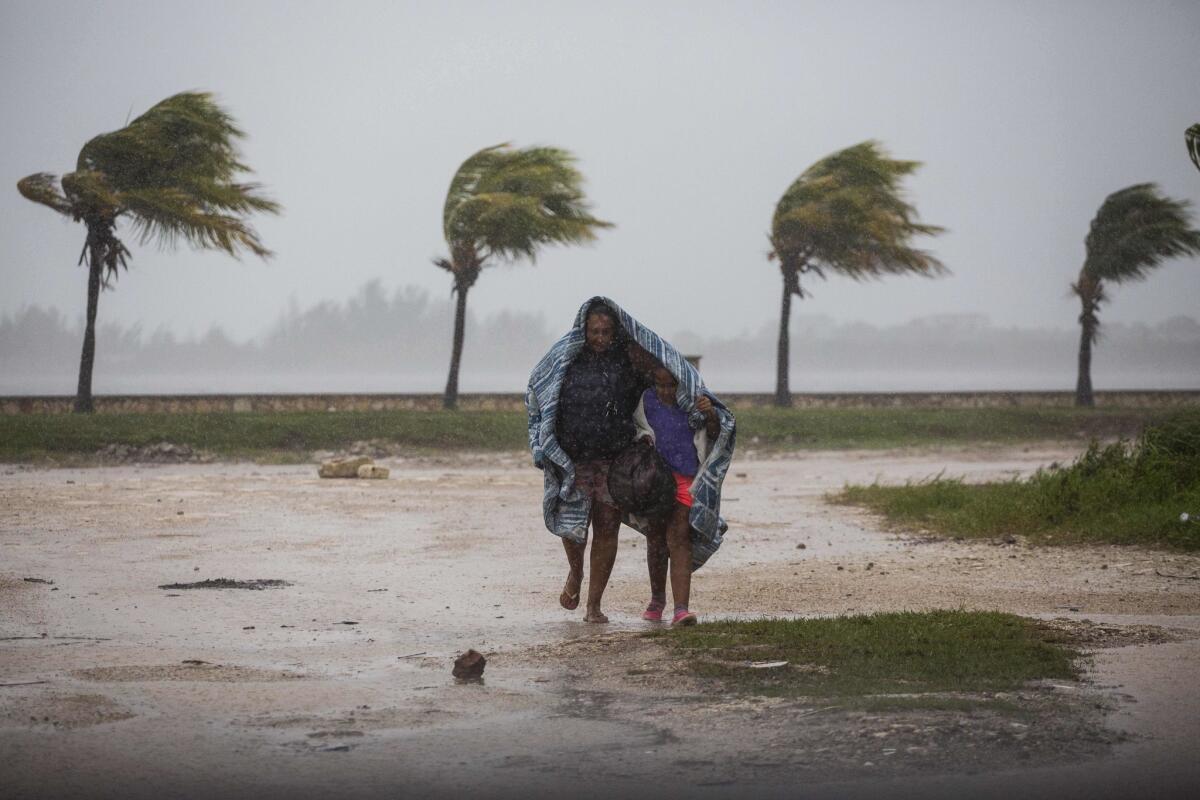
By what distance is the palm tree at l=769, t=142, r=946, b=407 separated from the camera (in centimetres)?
3778

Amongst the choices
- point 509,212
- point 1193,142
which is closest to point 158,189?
point 509,212

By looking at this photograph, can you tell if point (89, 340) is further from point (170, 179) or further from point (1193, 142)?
point (1193, 142)

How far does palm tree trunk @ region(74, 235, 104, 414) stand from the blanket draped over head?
2365cm

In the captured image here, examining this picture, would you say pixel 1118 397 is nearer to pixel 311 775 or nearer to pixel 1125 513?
pixel 1125 513

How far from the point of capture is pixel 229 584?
995cm

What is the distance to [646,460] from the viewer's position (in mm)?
8242

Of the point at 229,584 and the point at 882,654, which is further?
the point at 229,584

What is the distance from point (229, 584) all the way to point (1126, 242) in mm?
37056

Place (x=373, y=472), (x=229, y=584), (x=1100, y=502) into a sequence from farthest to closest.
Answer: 1. (x=373, y=472)
2. (x=1100, y=502)
3. (x=229, y=584)

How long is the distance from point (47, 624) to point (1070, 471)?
9.77 metres

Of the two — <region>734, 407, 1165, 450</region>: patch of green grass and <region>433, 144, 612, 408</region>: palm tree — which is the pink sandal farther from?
<region>433, 144, 612, 408</region>: palm tree

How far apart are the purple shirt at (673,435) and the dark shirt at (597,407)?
0.42 ft

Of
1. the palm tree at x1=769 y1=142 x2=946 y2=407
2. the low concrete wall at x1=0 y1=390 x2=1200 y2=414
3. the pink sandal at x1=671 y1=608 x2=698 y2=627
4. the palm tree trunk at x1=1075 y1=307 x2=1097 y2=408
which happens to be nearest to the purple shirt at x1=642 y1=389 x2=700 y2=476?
the pink sandal at x1=671 y1=608 x2=698 y2=627

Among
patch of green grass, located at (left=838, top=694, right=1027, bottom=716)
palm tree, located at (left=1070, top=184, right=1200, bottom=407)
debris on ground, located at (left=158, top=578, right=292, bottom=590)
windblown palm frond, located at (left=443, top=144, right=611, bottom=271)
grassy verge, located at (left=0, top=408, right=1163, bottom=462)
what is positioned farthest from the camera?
palm tree, located at (left=1070, top=184, right=1200, bottom=407)
